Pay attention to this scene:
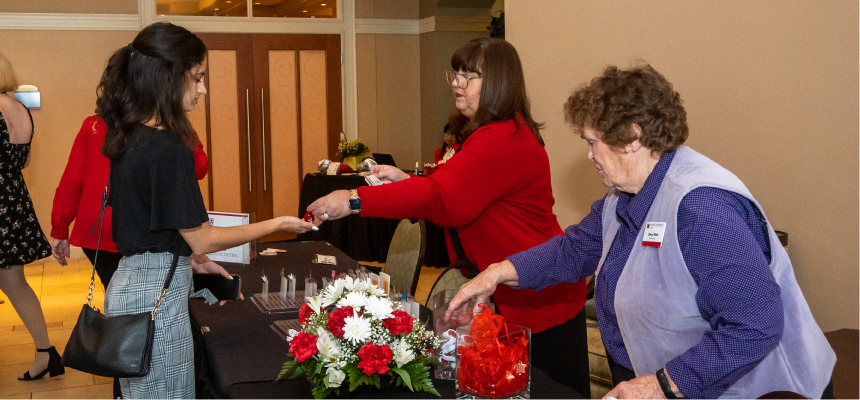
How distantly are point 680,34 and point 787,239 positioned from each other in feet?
3.61

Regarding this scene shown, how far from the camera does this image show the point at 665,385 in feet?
4.59

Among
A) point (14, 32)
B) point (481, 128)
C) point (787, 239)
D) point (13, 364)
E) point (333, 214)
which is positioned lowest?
point (13, 364)

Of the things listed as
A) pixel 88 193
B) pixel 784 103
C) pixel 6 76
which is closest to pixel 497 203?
pixel 784 103

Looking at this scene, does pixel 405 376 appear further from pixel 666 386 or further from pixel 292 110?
pixel 292 110

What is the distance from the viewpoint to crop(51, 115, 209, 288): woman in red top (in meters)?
2.90

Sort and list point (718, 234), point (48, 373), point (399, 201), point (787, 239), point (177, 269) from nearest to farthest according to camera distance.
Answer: point (718, 234), point (177, 269), point (399, 201), point (787, 239), point (48, 373)

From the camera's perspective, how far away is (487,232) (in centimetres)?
228

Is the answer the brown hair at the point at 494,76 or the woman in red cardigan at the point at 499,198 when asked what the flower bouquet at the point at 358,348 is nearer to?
the woman in red cardigan at the point at 499,198

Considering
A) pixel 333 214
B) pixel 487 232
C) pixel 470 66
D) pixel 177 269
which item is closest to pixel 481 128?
pixel 470 66

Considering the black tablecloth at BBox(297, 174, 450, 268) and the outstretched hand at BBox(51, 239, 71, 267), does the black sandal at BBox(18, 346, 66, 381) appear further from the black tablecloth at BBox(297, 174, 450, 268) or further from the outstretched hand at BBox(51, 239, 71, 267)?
the black tablecloth at BBox(297, 174, 450, 268)

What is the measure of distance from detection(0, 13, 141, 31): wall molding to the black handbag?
257 inches

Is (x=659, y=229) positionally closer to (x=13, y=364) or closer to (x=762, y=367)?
(x=762, y=367)

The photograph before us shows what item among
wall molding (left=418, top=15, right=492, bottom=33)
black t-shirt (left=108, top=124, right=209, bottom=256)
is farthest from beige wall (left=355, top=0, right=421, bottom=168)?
black t-shirt (left=108, top=124, right=209, bottom=256)

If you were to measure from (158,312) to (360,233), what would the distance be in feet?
16.0
